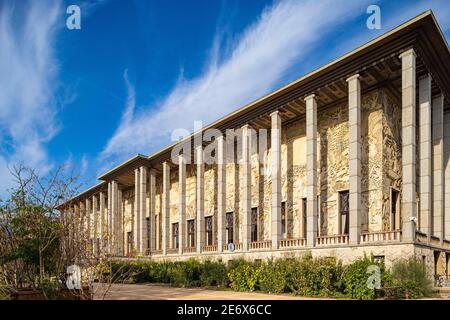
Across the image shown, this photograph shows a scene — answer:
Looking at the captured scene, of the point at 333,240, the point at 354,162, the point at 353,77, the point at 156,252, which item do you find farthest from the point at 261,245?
the point at 156,252

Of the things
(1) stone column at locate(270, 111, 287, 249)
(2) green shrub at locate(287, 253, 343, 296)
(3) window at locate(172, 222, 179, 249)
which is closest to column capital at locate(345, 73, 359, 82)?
(1) stone column at locate(270, 111, 287, 249)

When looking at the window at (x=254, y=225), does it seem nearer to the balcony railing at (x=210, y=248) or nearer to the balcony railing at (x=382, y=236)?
the balcony railing at (x=210, y=248)

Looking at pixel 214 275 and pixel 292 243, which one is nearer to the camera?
pixel 214 275

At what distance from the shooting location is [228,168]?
33.1m

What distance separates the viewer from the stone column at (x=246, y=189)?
27.8m

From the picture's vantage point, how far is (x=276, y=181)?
26.0 meters

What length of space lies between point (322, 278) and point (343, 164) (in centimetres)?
900

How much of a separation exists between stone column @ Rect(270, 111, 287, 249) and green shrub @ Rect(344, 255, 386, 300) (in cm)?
858

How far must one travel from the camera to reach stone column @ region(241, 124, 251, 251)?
27.8m

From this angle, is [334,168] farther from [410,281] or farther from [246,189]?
[410,281]

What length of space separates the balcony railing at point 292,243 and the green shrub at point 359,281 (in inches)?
254

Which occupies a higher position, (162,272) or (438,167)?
(438,167)
